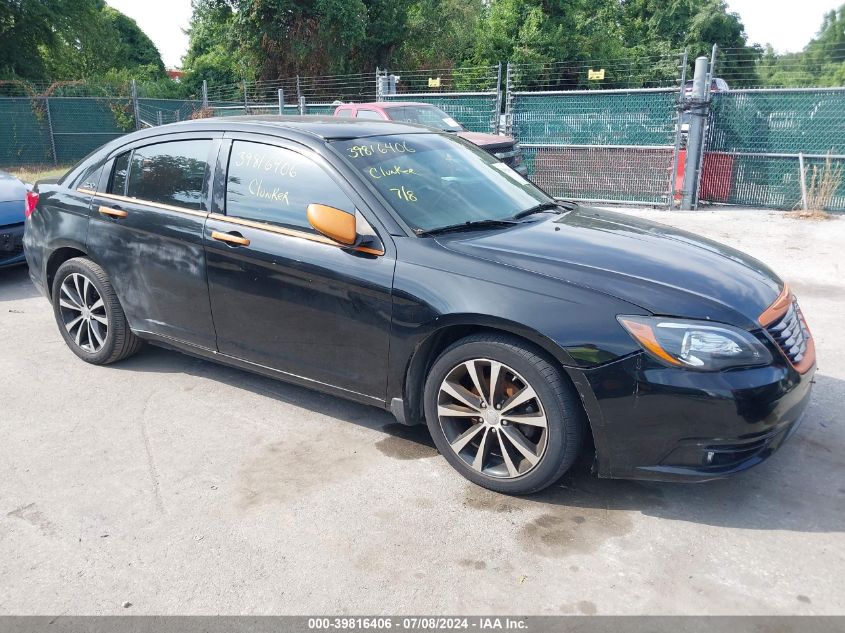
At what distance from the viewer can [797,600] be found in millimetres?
2562

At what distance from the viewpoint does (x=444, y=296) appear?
3.22 metres

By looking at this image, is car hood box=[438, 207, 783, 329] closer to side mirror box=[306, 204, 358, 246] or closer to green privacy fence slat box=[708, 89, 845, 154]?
side mirror box=[306, 204, 358, 246]

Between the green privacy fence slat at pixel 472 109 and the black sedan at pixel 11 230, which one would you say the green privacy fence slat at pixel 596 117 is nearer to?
the green privacy fence slat at pixel 472 109

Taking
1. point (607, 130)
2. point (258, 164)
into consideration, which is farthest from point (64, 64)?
point (258, 164)

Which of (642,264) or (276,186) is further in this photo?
(276,186)

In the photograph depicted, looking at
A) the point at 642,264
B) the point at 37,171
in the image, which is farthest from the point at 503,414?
the point at 37,171

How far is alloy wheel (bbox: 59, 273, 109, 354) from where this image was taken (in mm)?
4785

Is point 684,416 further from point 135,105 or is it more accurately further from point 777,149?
point 135,105

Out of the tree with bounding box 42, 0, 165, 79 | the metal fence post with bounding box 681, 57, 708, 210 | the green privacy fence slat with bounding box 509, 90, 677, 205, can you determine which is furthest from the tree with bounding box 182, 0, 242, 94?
the metal fence post with bounding box 681, 57, 708, 210

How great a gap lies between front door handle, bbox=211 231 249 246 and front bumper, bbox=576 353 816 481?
1.99 meters

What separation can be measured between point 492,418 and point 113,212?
2.85 meters

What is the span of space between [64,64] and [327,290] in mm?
33463
